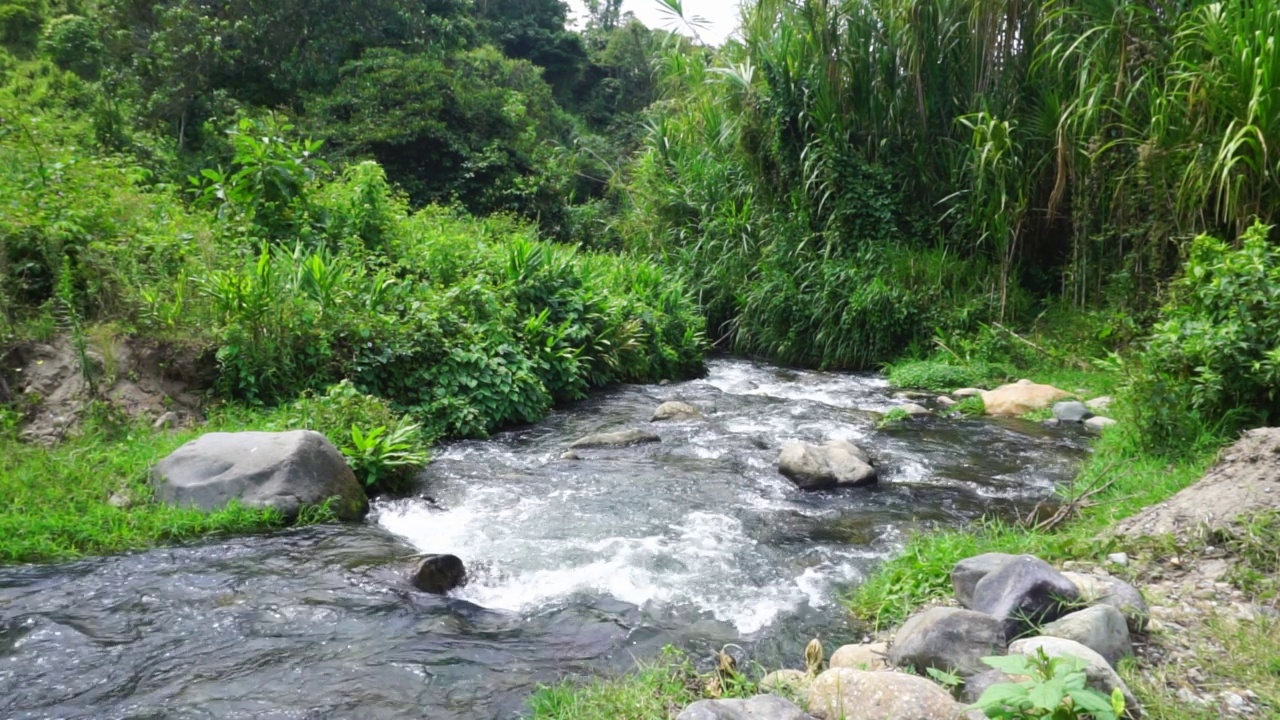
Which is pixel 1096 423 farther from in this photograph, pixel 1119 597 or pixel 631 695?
pixel 631 695

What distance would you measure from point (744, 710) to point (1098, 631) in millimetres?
1302

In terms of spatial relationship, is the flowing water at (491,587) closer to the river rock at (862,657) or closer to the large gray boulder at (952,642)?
the river rock at (862,657)

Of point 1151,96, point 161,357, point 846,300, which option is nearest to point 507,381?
point 161,357

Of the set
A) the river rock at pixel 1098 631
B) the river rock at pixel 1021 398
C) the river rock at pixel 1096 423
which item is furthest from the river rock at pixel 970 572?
the river rock at pixel 1021 398

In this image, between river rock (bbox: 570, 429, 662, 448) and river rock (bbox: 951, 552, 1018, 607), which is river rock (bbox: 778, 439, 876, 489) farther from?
river rock (bbox: 951, 552, 1018, 607)

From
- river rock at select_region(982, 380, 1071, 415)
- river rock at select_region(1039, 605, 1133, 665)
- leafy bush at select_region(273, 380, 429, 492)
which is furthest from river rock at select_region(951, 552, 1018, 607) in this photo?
river rock at select_region(982, 380, 1071, 415)

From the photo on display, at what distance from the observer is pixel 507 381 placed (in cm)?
768

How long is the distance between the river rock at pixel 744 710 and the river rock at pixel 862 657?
19.3 inches

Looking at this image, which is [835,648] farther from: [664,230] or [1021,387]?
[664,230]

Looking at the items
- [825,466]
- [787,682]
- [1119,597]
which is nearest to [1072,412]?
[825,466]

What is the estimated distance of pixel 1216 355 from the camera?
194 inches

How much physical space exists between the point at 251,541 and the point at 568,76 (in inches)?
1121

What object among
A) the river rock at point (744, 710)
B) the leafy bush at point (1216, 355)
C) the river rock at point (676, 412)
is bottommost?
the river rock at point (676, 412)

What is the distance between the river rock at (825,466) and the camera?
5863mm
